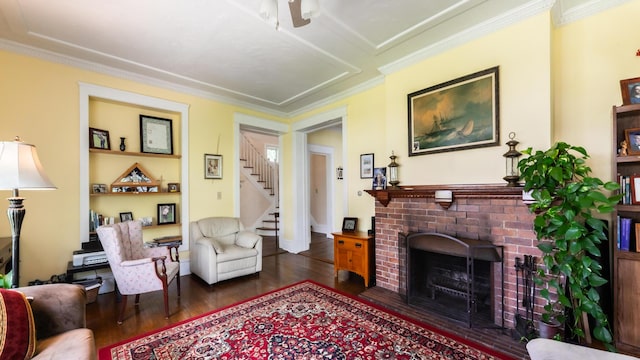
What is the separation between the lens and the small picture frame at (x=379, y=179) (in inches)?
130

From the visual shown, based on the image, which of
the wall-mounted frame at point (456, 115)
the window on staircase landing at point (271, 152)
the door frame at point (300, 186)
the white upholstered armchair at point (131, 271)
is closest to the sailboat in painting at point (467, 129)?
the wall-mounted frame at point (456, 115)

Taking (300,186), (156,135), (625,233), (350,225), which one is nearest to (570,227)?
(625,233)

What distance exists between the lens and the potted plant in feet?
5.39

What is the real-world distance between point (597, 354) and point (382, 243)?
2.05 metres

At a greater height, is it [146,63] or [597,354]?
[146,63]

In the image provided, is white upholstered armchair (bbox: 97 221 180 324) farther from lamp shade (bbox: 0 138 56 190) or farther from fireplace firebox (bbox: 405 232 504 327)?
fireplace firebox (bbox: 405 232 504 327)

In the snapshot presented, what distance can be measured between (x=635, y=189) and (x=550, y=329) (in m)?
1.18

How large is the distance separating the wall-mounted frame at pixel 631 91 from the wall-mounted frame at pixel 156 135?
488 cm

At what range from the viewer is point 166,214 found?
147 inches

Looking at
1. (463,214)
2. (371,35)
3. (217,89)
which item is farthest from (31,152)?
(463,214)

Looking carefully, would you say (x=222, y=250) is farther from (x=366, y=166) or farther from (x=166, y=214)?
(x=366, y=166)

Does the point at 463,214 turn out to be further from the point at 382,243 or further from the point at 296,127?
the point at 296,127

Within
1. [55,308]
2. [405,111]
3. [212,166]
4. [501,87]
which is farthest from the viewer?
[212,166]

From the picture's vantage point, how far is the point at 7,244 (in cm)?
231
